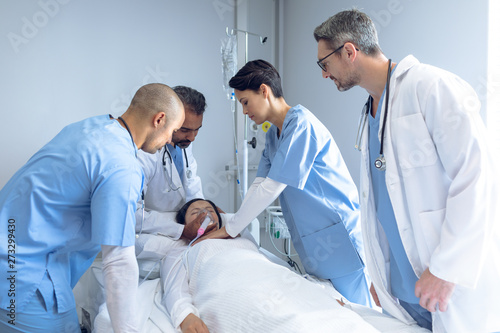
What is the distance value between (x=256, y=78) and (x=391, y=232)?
2.91 feet

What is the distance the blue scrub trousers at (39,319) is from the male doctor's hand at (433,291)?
1.06 meters

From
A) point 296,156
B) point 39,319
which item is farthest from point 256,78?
point 39,319

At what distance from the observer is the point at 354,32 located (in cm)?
123

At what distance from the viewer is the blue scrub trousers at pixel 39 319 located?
3.68ft

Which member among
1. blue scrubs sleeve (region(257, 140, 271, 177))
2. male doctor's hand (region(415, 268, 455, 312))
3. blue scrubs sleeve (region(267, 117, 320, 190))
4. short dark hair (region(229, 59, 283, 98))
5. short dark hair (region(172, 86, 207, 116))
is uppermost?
short dark hair (region(229, 59, 283, 98))

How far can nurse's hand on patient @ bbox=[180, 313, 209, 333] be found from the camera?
4.17 feet

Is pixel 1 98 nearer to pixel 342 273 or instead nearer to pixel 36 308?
pixel 36 308

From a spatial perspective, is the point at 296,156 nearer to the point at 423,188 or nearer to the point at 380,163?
the point at 380,163

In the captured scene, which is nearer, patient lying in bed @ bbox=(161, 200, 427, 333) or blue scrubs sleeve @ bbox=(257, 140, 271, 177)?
patient lying in bed @ bbox=(161, 200, 427, 333)

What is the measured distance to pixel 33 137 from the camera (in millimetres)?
2463

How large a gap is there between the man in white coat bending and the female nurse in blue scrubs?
14.5 inches

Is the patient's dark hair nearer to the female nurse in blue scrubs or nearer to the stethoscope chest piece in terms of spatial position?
the female nurse in blue scrubs

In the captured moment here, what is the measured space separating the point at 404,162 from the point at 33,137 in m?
2.29

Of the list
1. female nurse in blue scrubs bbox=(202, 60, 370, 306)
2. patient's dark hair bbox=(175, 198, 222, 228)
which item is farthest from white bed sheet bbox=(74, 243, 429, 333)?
patient's dark hair bbox=(175, 198, 222, 228)
